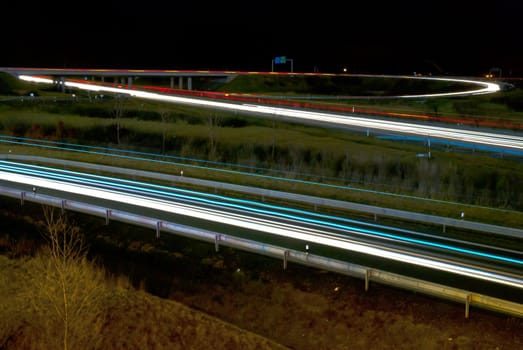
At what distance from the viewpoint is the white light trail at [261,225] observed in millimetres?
11766

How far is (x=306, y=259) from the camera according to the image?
1220 cm

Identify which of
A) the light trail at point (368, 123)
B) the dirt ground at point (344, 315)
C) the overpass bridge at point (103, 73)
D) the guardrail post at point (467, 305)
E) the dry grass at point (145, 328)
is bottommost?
the dry grass at point (145, 328)

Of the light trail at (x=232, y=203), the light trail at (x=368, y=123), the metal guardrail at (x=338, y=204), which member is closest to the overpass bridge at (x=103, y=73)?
the light trail at (x=368, y=123)

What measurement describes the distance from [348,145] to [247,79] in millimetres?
44591

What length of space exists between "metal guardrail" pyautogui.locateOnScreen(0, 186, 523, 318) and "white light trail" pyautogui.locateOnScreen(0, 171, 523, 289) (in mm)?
1114

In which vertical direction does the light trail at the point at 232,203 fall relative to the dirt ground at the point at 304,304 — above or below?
above

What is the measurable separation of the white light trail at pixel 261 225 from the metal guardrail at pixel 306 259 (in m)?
1.11

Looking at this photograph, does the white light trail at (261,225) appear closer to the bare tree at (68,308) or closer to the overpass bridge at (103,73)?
the bare tree at (68,308)

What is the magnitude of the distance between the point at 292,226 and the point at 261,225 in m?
0.79

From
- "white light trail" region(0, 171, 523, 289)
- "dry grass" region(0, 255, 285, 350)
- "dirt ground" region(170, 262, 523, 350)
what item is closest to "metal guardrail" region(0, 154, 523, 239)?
"white light trail" region(0, 171, 523, 289)

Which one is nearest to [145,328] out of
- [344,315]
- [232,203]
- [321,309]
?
[321,309]

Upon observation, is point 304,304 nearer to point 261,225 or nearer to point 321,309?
point 321,309

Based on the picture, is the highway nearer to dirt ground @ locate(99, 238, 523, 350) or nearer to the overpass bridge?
dirt ground @ locate(99, 238, 523, 350)

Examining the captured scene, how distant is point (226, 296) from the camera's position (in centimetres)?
1253
